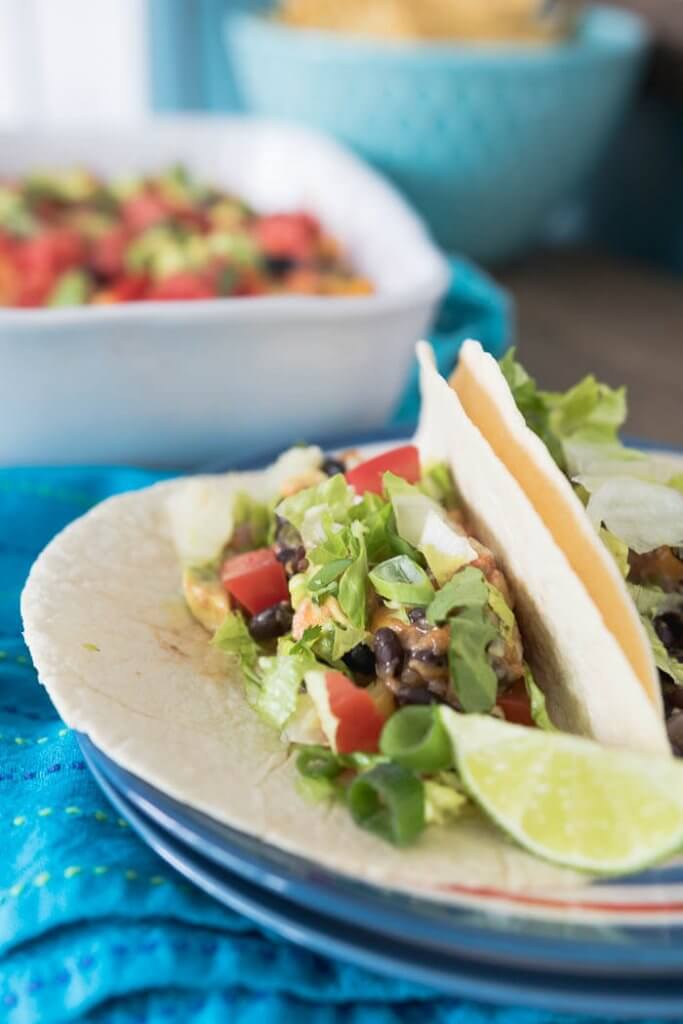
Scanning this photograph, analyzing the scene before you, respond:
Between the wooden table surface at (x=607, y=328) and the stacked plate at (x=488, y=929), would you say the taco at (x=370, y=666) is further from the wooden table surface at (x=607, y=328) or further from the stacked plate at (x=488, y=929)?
the wooden table surface at (x=607, y=328)

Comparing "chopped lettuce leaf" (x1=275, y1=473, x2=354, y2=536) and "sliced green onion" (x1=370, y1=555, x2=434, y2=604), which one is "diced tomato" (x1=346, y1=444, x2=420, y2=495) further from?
"sliced green onion" (x1=370, y1=555, x2=434, y2=604)

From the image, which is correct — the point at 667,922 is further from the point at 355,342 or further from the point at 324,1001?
the point at 355,342

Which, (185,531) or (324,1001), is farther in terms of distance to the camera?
(185,531)

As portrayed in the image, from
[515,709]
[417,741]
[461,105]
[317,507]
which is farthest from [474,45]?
[417,741]

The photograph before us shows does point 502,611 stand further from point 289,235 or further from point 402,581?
point 289,235

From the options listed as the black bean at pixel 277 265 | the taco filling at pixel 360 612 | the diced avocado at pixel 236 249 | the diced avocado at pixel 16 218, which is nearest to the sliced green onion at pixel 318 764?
the taco filling at pixel 360 612

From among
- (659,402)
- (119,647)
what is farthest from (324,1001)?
(659,402)
